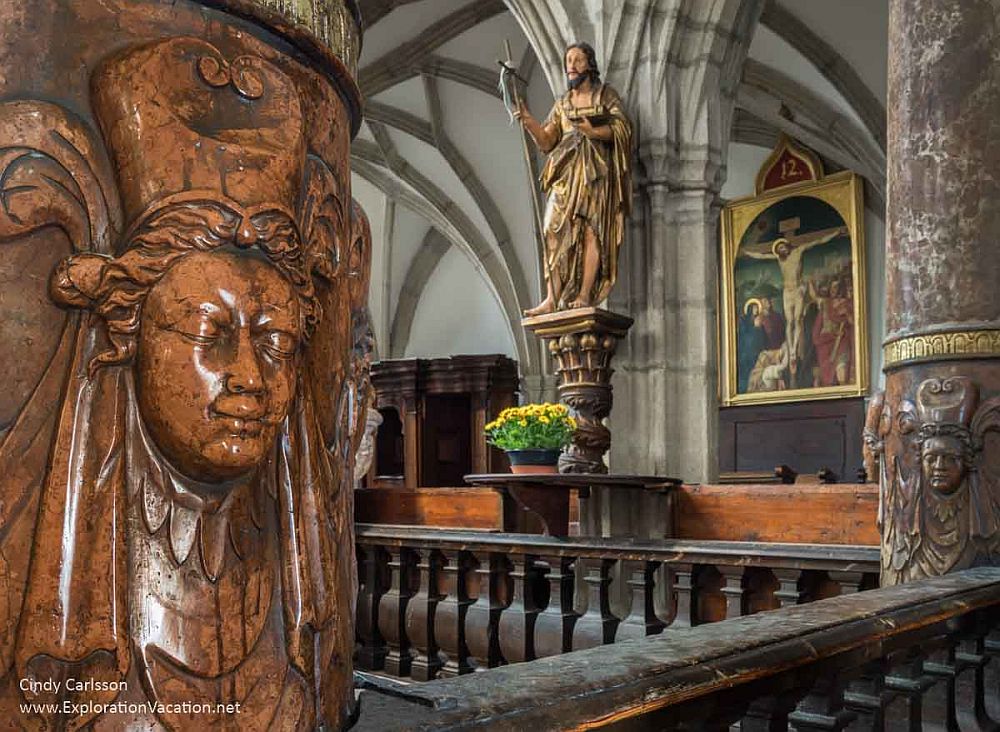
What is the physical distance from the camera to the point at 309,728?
776mm

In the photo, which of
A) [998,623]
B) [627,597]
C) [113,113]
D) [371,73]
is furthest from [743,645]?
[371,73]

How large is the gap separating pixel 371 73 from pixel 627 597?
8.79 metres

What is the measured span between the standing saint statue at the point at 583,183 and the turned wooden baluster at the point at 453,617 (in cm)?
335

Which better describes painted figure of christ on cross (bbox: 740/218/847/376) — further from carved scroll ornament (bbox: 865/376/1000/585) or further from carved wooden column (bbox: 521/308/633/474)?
carved scroll ornament (bbox: 865/376/1000/585)

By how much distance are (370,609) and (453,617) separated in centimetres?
52

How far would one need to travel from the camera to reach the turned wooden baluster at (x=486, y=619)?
3.45 metres

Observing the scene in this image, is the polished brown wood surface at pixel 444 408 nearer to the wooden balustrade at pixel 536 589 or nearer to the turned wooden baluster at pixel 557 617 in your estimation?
the wooden balustrade at pixel 536 589

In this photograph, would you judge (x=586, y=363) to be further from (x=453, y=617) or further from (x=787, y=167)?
(x=787, y=167)

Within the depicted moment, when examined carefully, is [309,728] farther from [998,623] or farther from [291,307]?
[998,623]

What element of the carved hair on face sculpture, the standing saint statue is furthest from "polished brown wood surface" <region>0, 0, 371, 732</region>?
the standing saint statue

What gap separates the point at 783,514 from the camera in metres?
4.48

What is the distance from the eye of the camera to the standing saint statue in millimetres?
6699

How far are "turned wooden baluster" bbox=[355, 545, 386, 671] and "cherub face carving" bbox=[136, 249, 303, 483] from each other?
3.31 m

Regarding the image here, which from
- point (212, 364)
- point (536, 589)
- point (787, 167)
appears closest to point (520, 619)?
point (536, 589)
